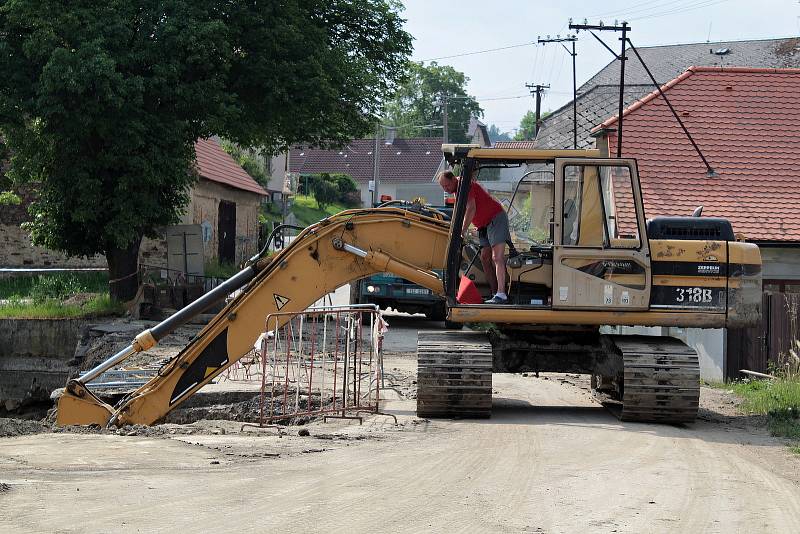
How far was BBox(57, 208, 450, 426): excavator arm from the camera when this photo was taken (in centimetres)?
1330

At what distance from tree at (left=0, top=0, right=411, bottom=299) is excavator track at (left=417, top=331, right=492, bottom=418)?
42.3 feet

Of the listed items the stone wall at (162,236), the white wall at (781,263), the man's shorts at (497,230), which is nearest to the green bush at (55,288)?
the stone wall at (162,236)

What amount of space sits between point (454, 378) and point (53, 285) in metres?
18.4

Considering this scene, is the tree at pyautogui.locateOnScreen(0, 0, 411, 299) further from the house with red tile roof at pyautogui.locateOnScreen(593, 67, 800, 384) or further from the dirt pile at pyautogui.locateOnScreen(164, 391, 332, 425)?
the dirt pile at pyautogui.locateOnScreen(164, 391, 332, 425)

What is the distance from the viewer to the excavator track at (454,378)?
1234 centimetres

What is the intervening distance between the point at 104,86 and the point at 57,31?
1.79m

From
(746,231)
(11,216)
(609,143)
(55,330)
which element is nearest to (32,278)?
(11,216)

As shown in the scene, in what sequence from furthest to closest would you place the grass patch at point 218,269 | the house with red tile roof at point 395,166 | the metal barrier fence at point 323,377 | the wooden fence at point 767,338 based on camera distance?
the house with red tile roof at point 395,166 → the grass patch at point 218,269 → the wooden fence at point 767,338 → the metal barrier fence at point 323,377

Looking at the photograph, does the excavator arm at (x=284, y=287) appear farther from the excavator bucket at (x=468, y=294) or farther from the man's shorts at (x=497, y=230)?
the man's shorts at (x=497, y=230)

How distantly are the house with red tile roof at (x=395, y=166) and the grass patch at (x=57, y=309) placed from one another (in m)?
58.3

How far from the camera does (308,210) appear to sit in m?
73.9

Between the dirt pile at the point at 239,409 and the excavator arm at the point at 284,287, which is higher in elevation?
the excavator arm at the point at 284,287

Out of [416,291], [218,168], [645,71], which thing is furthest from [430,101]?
[416,291]

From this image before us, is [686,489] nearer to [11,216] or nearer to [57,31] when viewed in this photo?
[57,31]
